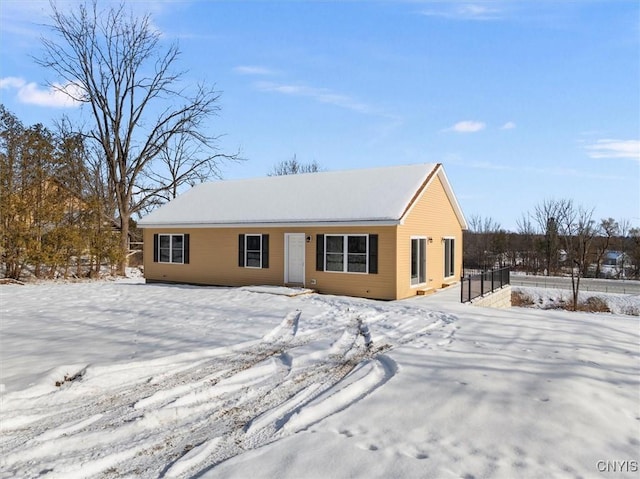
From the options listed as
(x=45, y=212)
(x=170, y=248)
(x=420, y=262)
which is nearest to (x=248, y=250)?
(x=170, y=248)

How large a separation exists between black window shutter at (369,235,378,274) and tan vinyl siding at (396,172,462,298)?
700 millimetres

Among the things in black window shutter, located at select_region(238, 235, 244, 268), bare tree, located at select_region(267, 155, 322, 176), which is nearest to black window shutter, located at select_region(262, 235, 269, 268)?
black window shutter, located at select_region(238, 235, 244, 268)

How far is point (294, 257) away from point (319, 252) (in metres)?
1.06

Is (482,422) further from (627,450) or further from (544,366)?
(544,366)

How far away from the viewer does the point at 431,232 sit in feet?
48.8

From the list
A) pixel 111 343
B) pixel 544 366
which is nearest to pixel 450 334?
pixel 544 366

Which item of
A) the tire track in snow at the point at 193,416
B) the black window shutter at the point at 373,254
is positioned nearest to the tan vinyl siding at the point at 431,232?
the black window shutter at the point at 373,254

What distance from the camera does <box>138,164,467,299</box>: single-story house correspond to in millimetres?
12805

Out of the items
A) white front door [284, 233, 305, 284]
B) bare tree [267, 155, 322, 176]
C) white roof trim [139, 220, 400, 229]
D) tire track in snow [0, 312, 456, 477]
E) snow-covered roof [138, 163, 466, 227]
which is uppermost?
bare tree [267, 155, 322, 176]

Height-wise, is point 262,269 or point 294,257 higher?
point 294,257

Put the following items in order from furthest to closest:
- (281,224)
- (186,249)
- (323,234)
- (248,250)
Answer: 1. (186,249)
2. (248,250)
3. (281,224)
4. (323,234)

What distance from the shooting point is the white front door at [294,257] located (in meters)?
14.1

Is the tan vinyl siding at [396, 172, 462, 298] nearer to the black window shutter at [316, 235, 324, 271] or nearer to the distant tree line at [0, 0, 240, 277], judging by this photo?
the black window shutter at [316, 235, 324, 271]

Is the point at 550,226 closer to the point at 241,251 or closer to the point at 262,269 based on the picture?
the point at 262,269
